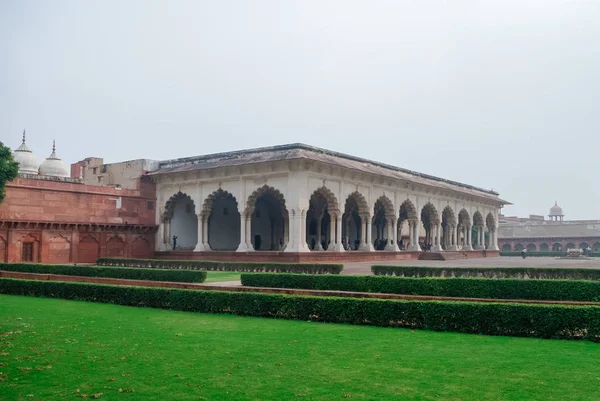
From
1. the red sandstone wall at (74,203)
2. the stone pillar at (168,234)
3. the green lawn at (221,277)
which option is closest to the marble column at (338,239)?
the green lawn at (221,277)

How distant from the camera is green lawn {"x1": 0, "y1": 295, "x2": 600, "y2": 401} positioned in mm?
5352

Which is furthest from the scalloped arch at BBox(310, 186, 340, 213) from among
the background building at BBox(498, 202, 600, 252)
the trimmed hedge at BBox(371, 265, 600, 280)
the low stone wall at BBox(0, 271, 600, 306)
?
the background building at BBox(498, 202, 600, 252)

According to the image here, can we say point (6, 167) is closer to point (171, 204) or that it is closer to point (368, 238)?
point (171, 204)

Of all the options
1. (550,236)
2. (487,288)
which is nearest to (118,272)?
(487,288)

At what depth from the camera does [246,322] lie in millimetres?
10094

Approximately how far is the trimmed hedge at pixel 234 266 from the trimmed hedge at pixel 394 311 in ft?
22.8

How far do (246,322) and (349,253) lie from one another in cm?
1790

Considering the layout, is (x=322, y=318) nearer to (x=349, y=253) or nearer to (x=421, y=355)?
(x=421, y=355)

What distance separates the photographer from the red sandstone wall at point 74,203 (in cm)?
2498

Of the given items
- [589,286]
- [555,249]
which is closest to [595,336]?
[589,286]

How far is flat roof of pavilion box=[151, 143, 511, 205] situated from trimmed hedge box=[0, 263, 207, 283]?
31.9 ft

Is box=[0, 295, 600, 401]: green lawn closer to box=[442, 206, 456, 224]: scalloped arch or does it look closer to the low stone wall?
the low stone wall

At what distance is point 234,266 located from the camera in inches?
835

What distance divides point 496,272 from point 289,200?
417 inches
